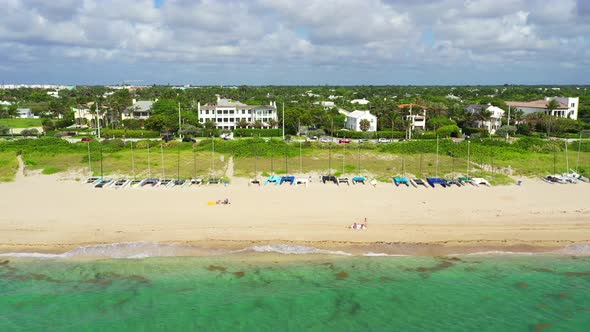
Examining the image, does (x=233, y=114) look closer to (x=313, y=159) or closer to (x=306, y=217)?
(x=313, y=159)

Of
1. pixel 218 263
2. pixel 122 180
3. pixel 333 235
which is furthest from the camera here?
pixel 122 180

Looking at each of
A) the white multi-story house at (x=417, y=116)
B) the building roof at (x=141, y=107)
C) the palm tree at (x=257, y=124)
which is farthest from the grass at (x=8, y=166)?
the white multi-story house at (x=417, y=116)

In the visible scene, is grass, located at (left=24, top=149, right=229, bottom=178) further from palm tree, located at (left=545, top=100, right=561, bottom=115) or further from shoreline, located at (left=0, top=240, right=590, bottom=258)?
palm tree, located at (left=545, top=100, right=561, bottom=115)

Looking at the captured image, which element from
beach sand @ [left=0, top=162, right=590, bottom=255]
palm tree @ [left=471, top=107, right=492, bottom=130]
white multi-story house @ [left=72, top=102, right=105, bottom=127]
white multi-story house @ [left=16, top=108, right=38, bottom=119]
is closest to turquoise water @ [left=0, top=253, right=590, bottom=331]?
beach sand @ [left=0, top=162, right=590, bottom=255]

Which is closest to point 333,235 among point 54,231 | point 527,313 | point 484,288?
point 484,288

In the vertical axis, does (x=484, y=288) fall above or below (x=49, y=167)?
below

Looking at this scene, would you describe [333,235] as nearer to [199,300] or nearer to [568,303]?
[199,300]

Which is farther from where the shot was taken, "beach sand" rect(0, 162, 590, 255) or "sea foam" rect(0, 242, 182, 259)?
"beach sand" rect(0, 162, 590, 255)
